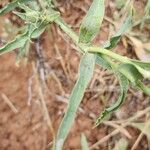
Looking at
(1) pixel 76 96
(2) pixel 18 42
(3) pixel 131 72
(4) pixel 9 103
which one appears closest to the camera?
(3) pixel 131 72

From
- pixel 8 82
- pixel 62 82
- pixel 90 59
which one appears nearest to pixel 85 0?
pixel 62 82

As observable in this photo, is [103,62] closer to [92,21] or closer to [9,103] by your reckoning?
[92,21]

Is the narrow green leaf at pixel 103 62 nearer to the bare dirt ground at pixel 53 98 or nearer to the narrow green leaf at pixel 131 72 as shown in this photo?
the narrow green leaf at pixel 131 72

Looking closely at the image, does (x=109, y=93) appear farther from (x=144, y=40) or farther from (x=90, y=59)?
(x=90, y=59)

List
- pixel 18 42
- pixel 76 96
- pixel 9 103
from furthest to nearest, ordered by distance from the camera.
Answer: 1. pixel 9 103
2. pixel 18 42
3. pixel 76 96

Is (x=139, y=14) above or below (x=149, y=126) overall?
above

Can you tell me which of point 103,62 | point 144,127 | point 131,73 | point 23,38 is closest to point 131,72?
point 131,73

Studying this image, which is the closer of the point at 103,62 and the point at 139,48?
the point at 103,62

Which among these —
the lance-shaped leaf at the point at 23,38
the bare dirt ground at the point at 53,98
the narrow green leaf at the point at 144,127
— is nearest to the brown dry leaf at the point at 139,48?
the bare dirt ground at the point at 53,98
